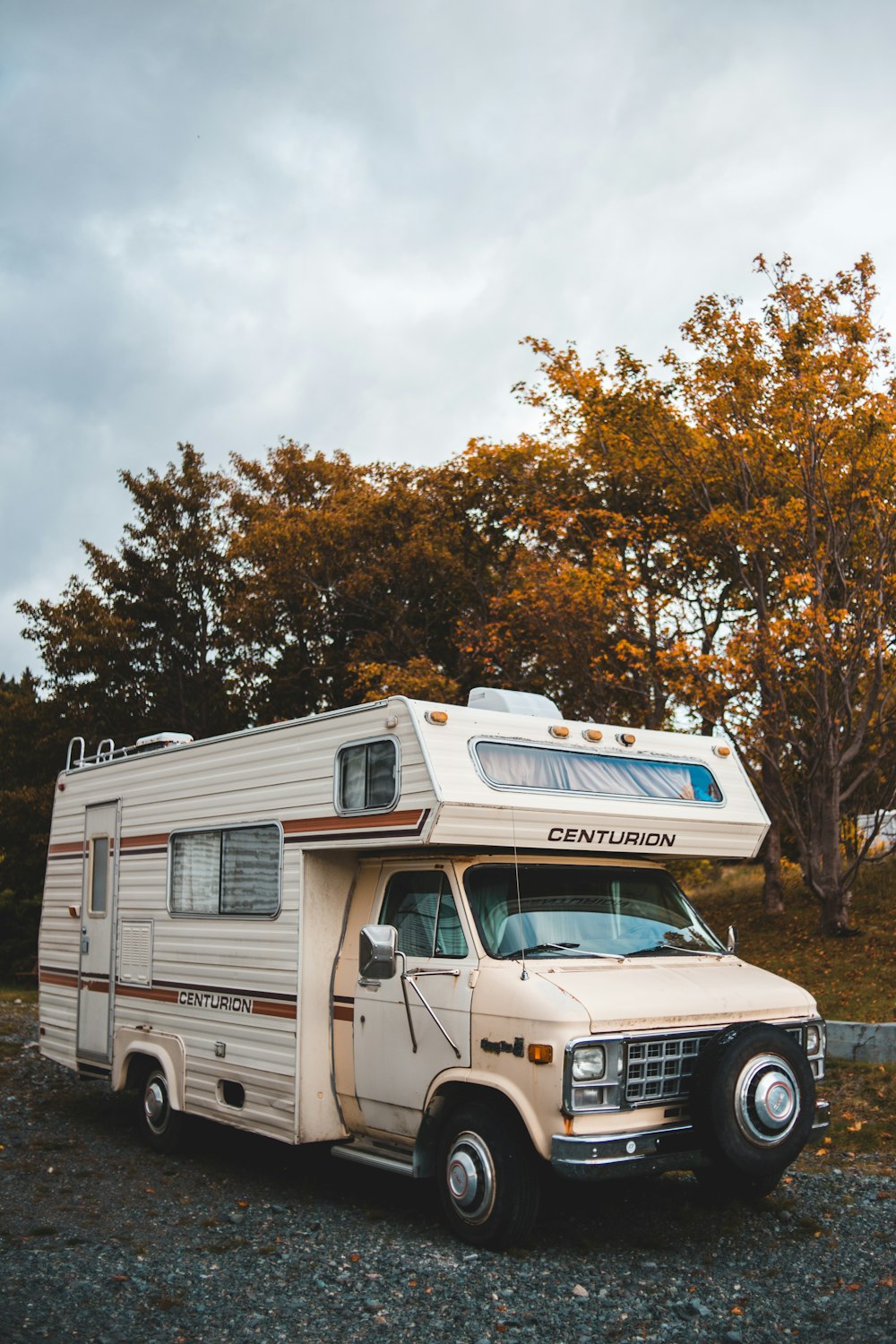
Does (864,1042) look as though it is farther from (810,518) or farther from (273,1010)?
(810,518)

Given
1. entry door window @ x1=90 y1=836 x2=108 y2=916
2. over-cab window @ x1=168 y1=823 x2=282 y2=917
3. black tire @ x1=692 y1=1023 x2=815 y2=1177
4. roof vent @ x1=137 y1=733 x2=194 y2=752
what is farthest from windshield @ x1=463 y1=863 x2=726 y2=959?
entry door window @ x1=90 y1=836 x2=108 y2=916

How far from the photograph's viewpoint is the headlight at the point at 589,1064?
5844 millimetres

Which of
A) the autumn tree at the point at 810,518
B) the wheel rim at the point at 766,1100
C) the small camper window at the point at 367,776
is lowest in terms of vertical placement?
the wheel rim at the point at 766,1100

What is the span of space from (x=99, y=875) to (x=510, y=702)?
4.28 metres

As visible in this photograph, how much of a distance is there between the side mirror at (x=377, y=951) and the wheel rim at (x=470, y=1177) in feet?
3.04

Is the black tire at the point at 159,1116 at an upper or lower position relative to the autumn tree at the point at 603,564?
lower

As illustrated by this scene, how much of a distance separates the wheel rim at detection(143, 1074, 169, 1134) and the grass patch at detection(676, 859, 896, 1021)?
6.16 m

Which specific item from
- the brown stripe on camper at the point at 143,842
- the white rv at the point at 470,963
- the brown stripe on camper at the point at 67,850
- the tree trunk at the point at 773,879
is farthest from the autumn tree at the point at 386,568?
the white rv at the point at 470,963

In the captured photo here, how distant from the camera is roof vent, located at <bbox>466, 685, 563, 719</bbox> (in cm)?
748

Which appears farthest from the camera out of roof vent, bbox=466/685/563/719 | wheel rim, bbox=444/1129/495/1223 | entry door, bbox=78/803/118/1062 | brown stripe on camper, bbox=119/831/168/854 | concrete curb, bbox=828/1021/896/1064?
concrete curb, bbox=828/1021/896/1064

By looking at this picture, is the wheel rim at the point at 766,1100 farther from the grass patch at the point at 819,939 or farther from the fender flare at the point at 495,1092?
the grass patch at the point at 819,939

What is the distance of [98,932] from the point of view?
9.86m

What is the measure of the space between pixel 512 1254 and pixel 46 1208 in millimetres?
2880

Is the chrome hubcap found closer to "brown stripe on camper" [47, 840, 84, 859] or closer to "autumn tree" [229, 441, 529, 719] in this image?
"brown stripe on camper" [47, 840, 84, 859]
